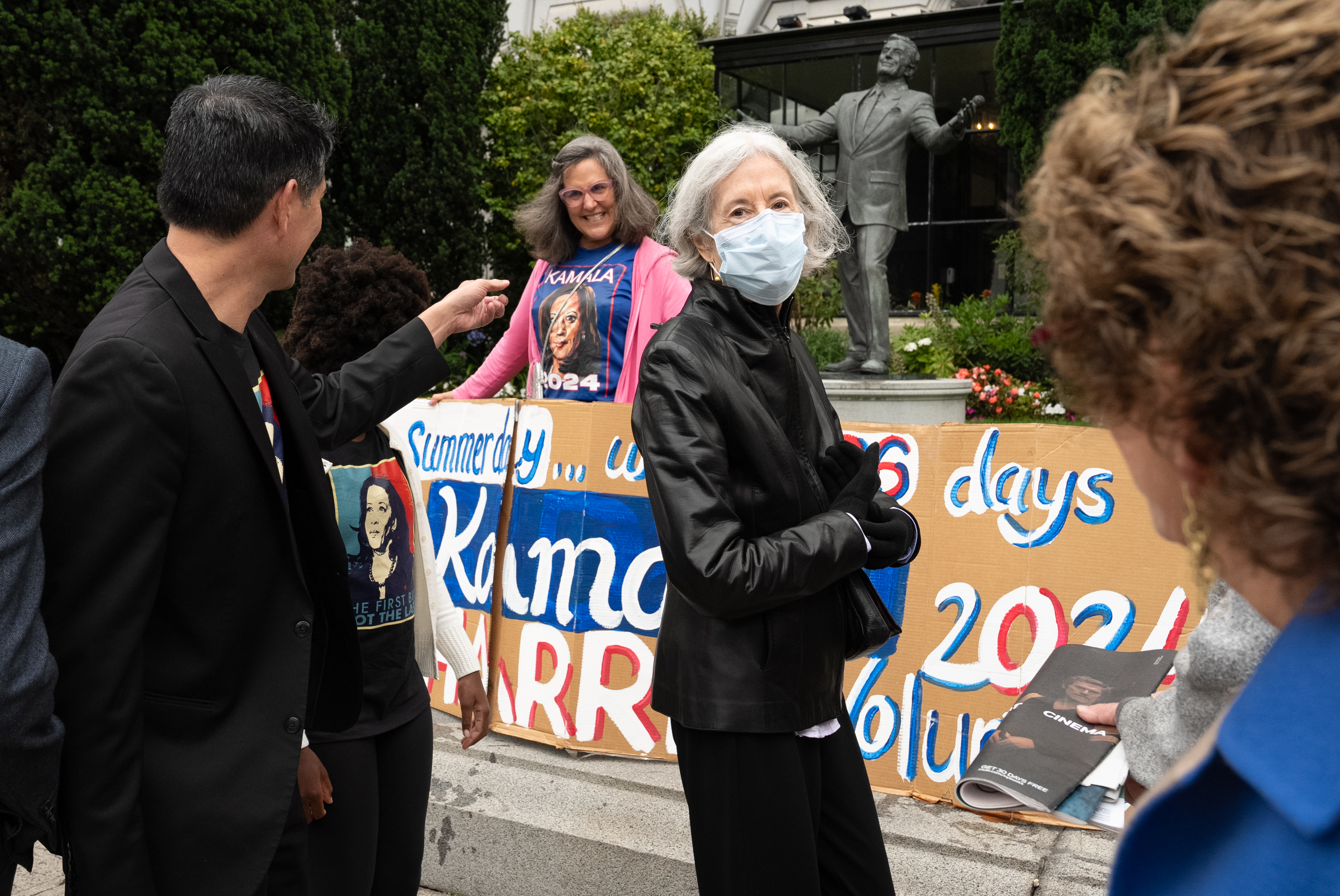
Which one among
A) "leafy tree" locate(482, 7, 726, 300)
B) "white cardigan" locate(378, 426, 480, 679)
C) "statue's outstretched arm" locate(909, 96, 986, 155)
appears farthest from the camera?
"leafy tree" locate(482, 7, 726, 300)

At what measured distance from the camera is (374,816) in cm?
209

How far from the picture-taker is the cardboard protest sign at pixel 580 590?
140 inches

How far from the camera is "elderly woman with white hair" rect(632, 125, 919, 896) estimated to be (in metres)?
1.64

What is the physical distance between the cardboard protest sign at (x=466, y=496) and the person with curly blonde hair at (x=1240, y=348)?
3396 mm

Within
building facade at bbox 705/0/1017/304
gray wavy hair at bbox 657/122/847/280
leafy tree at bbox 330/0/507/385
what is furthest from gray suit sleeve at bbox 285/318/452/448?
building facade at bbox 705/0/1017/304

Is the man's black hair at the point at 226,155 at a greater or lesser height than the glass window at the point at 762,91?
lesser

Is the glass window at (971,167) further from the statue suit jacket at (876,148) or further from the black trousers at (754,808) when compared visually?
the black trousers at (754,808)

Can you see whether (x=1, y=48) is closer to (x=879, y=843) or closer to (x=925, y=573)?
(x=925, y=573)

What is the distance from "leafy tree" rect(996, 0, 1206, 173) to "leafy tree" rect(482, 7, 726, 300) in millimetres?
5717

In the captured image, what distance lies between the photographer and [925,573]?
320 centimetres

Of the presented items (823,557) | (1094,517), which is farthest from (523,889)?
(1094,517)

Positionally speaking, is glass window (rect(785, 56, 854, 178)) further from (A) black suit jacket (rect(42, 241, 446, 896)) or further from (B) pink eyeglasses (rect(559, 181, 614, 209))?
(A) black suit jacket (rect(42, 241, 446, 896))

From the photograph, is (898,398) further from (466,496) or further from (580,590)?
(580,590)

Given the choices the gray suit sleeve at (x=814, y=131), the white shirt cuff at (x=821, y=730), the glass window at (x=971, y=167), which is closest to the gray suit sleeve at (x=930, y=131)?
the gray suit sleeve at (x=814, y=131)
